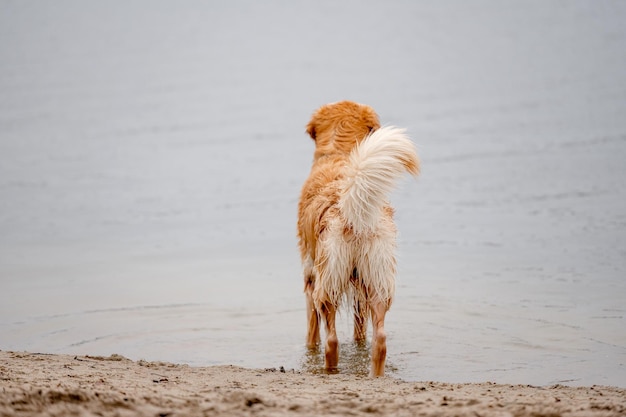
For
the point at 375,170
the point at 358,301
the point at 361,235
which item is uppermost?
the point at 375,170

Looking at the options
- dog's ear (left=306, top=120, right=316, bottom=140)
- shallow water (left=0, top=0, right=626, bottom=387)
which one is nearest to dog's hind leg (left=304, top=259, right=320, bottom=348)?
shallow water (left=0, top=0, right=626, bottom=387)

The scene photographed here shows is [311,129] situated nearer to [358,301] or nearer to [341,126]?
[341,126]

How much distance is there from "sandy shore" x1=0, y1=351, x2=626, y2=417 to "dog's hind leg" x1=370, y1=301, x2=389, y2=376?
307mm

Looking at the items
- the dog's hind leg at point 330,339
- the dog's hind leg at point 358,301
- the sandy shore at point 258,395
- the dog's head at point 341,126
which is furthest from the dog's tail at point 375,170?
the dog's head at point 341,126

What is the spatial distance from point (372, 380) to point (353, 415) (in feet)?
4.51

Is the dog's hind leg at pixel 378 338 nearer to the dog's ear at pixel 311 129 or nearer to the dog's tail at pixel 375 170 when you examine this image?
the dog's tail at pixel 375 170

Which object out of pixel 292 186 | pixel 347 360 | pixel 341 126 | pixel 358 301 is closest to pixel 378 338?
pixel 358 301

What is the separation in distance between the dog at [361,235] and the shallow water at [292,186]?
74cm

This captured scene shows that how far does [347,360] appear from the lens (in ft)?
21.6

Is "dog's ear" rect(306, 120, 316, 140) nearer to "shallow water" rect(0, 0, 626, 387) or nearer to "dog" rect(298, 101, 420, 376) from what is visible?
"dog" rect(298, 101, 420, 376)

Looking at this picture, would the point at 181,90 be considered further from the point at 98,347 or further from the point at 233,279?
the point at 98,347

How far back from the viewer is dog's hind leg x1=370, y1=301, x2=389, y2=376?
5.68 m

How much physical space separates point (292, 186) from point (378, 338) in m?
7.73

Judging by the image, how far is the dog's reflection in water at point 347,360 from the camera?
625 cm
